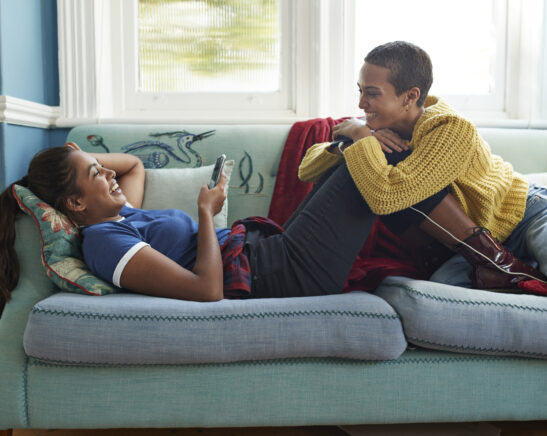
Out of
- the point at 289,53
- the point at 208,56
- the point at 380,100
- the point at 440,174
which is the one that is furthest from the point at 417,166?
the point at 208,56

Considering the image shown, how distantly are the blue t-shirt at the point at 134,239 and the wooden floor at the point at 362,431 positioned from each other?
18.0 inches

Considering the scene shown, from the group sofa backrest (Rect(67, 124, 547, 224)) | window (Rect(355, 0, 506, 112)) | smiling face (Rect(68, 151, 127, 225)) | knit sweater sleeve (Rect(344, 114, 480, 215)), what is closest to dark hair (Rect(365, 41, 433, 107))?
knit sweater sleeve (Rect(344, 114, 480, 215))

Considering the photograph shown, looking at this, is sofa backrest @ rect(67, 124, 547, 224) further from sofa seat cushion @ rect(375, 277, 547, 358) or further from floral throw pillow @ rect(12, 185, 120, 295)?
sofa seat cushion @ rect(375, 277, 547, 358)

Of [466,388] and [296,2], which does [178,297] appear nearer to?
[466,388]

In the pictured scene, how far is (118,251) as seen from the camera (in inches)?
47.1

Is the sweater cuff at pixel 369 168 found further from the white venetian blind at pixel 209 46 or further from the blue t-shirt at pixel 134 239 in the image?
the white venetian blind at pixel 209 46

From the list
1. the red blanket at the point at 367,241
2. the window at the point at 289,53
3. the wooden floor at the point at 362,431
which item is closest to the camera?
the wooden floor at the point at 362,431

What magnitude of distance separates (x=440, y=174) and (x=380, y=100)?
308mm

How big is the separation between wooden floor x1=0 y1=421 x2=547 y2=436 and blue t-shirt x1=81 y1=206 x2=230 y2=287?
458 mm

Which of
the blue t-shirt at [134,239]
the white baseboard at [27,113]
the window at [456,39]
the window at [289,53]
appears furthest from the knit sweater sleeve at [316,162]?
the white baseboard at [27,113]

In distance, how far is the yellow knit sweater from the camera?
4.15 ft

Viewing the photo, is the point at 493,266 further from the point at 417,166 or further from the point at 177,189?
the point at 177,189

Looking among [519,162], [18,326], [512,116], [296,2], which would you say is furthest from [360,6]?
[18,326]

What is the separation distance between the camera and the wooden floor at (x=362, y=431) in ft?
4.30
